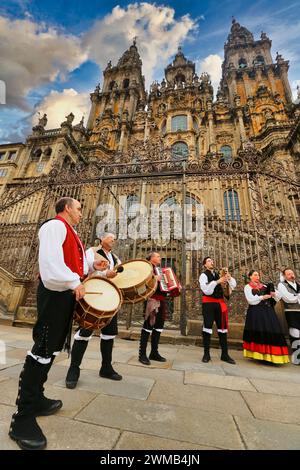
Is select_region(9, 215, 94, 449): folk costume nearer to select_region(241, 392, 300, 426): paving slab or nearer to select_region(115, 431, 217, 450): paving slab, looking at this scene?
select_region(115, 431, 217, 450): paving slab

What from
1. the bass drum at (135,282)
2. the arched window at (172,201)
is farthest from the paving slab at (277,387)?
the arched window at (172,201)

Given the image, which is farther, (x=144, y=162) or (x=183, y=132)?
(x=183, y=132)

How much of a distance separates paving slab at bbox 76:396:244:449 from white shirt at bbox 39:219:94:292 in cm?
124

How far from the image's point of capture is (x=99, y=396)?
8.12ft

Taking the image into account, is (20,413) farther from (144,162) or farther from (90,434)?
(144,162)

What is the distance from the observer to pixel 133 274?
12.8 feet

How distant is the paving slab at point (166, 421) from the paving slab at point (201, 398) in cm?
17

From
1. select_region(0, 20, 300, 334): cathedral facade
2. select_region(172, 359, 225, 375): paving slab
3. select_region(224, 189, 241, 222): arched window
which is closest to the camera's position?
select_region(172, 359, 225, 375): paving slab

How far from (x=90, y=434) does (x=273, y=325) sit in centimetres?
450

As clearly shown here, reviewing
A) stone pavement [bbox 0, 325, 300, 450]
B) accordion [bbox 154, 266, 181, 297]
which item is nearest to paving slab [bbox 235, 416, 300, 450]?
stone pavement [bbox 0, 325, 300, 450]

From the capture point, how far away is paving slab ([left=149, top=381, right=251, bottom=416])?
7.76ft

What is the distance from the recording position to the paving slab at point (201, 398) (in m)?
2.37

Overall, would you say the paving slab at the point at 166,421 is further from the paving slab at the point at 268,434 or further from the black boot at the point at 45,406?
the black boot at the point at 45,406

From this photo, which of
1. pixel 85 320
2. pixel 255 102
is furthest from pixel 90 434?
pixel 255 102
